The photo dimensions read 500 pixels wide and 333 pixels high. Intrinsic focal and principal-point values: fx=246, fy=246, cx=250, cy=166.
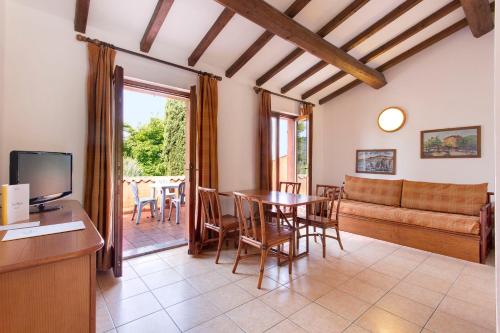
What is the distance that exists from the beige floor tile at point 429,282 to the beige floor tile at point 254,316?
5.04 ft

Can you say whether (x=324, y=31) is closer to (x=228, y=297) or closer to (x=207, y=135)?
(x=207, y=135)

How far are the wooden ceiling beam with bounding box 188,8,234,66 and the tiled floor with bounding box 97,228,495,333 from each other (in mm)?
2621

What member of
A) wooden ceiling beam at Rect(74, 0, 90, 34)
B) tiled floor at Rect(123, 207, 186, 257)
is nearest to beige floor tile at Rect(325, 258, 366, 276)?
tiled floor at Rect(123, 207, 186, 257)

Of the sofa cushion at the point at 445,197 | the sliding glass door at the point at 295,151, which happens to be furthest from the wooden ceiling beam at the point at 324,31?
the sofa cushion at the point at 445,197

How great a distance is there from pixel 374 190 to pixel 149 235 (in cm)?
387

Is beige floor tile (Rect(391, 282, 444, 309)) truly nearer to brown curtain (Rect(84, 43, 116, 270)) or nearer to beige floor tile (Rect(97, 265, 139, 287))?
beige floor tile (Rect(97, 265, 139, 287))

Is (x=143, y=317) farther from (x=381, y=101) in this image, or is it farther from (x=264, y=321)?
(x=381, y=101)

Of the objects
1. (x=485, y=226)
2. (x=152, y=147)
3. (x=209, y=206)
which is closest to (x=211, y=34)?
(x=209, y=206)

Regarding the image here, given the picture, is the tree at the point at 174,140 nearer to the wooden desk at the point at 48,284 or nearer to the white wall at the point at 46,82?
the white wall at the point at 46,82

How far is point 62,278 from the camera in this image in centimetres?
103

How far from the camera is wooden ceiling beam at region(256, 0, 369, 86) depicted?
9.80 ft

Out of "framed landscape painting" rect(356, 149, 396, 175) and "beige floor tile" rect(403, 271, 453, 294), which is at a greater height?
"framed landscape painting" rect(356, 149, 396, 175)

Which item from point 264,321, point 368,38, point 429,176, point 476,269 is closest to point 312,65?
point 368,38

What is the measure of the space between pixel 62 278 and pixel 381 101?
5.26m
